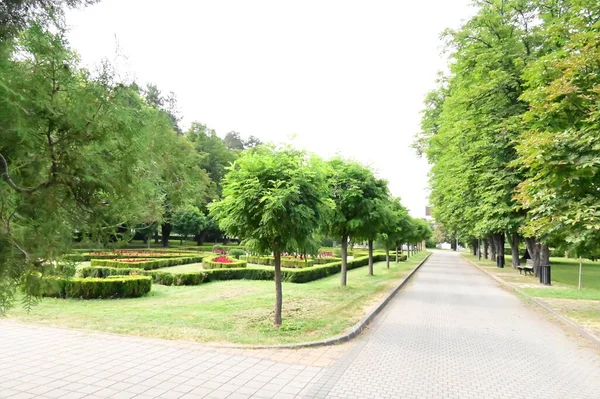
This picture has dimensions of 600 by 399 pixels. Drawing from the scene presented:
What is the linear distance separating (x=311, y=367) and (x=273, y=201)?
3322 millimetres

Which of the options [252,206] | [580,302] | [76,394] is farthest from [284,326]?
[580,302]

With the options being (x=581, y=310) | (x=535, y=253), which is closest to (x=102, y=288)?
(x=581, y=310)

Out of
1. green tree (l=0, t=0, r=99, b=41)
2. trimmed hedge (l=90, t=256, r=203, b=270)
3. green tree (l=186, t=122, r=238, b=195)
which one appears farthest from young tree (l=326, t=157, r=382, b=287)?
green tree (l=186, t=122, r=238, b=195)

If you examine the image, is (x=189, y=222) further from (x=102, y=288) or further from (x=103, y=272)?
(x=102, y=288)

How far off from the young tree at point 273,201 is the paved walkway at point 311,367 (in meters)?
2.67

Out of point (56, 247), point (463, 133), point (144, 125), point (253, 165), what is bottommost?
point (56, 247)

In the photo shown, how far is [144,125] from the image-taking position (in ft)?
8.21

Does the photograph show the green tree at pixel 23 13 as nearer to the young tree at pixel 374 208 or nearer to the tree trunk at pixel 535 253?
the young tree at pixel 374 208

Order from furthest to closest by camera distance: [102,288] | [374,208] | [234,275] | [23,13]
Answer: [234,275] → [374,208] → [102,288] → [23,13]

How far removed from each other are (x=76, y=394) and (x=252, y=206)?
4.69 m

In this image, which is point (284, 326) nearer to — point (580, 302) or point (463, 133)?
point (580, 302)

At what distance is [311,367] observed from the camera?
5.82 meters

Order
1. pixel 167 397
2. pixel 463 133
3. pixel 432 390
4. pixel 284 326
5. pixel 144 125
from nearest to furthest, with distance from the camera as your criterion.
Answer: pixel 144 125
pixel 167 397
pixel 432 390
pixel 284 326
pixel 463 133

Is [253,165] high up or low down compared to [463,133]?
down
